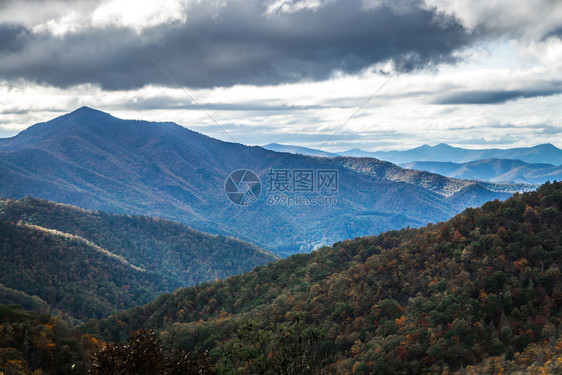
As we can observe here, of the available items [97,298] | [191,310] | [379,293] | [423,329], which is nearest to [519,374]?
[423,329]

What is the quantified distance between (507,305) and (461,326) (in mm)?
8189

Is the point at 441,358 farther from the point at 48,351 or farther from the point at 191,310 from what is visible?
the point at 191,310

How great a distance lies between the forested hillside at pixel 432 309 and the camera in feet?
143

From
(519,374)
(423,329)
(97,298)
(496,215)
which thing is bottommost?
(97,298)

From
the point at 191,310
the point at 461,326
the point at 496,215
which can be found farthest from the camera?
the point at 191,310

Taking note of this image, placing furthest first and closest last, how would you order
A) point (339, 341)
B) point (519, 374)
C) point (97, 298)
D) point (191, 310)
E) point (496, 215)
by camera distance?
point (97, 298) < point (191, 310) < point (496, 215) < point (339, 341) < point (519, 374)

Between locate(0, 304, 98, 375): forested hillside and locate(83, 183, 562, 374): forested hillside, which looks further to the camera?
locate(0, 304, 98, 375): forested hillside

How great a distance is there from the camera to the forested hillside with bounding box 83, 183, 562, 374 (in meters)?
43.6

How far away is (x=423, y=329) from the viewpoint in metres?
57.9

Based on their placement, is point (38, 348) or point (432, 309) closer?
point (38, 348)

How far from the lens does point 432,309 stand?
63375mm

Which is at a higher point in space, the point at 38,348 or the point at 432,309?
the point at 432,309

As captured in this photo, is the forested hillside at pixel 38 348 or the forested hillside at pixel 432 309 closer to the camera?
the forested hillside at pixel 432 309

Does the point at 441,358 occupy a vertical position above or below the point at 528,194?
below
